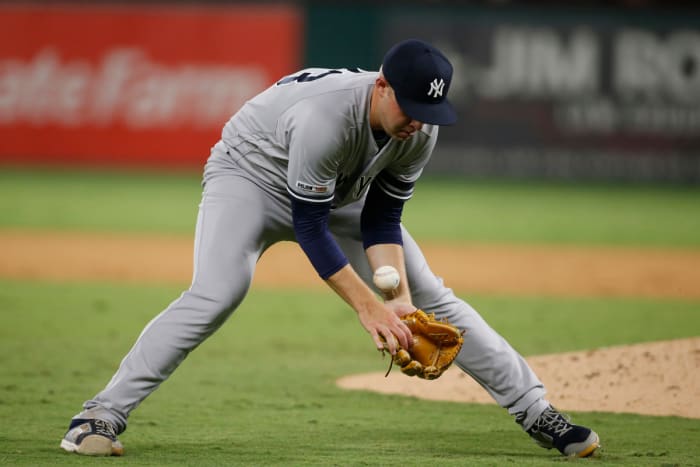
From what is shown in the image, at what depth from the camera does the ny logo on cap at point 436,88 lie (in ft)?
12.8

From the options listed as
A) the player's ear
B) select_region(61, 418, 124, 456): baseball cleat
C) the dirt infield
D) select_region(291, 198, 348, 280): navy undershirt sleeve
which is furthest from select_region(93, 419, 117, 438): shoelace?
the dirt infield

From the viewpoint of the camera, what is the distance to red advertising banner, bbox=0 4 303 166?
18.7 meters

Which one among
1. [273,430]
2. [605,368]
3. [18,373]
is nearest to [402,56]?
[273,430]

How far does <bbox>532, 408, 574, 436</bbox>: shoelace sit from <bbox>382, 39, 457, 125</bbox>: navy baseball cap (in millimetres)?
1228

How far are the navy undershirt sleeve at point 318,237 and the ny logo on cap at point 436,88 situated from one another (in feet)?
1.81

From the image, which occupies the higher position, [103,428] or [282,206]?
[282,206]

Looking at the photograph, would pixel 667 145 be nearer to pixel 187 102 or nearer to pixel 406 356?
pixel 187 102

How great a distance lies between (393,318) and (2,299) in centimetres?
554

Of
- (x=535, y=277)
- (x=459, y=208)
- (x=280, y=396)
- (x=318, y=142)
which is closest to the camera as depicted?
(x=318, y=142)

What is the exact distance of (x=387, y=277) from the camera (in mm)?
4211

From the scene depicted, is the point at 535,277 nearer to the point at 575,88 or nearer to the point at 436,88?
the point at 436,88

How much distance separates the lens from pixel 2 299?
350 inches

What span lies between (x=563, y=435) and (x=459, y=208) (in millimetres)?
12347

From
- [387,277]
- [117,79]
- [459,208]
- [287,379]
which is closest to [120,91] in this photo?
[117,79]
